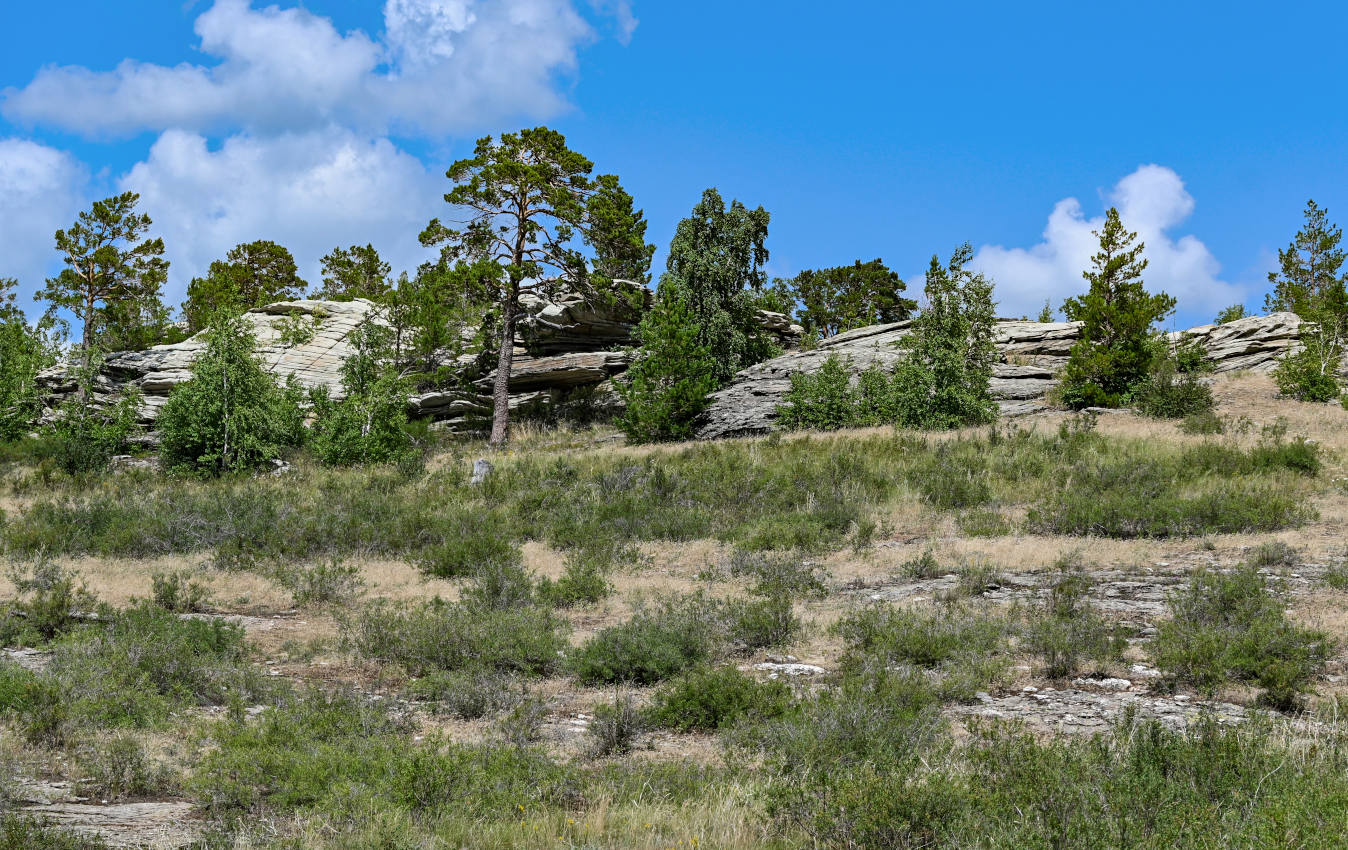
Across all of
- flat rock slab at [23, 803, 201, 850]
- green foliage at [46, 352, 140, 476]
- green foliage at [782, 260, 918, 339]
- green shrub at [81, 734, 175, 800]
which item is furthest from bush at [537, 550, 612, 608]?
green foliage at [782, 260, 918, 339]

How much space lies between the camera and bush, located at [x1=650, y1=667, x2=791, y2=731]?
6941mm

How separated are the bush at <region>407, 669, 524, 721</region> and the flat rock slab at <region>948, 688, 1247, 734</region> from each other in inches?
147

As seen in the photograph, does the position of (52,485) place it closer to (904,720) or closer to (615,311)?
(615,311)

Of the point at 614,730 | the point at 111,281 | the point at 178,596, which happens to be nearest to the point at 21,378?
the point at 111,281

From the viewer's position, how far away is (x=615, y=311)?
120 ft

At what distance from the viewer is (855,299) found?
52.3 meters

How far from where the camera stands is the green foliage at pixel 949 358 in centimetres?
2647

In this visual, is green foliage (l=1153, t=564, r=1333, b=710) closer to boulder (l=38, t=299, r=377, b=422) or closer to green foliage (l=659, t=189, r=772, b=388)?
green foliage (l=659, t=189, r=772, b=388)

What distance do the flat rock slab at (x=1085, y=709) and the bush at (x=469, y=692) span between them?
12.3ft

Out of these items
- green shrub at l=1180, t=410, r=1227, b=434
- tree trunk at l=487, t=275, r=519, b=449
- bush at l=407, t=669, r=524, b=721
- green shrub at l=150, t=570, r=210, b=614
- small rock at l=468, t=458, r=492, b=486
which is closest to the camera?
bush at l=407, t=669, r=524, b=721

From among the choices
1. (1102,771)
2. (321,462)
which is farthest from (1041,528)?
(321,462)

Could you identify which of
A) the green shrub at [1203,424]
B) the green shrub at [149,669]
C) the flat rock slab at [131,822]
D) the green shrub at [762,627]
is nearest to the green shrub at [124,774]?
the flat rock slab at [131,822]

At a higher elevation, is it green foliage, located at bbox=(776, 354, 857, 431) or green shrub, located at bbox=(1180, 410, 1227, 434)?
green foliage, located at bbox=(776, 354, 857, 431)

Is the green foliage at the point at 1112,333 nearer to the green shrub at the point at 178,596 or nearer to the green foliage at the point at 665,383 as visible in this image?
the green foliage at the point at 665,383
